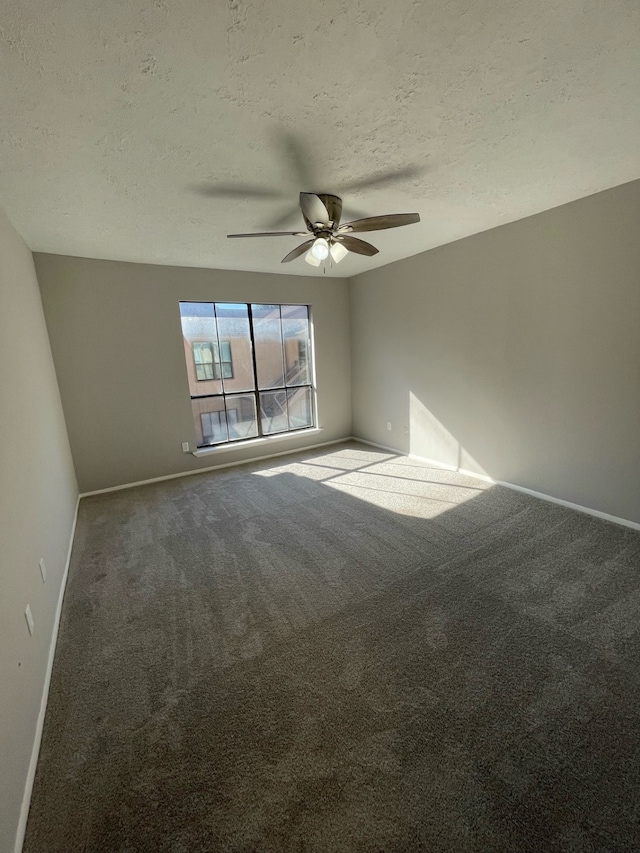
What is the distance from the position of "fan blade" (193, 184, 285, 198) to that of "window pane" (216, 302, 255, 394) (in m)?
2.13

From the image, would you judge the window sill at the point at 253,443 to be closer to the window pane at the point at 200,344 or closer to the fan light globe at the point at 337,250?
the window pane at the point at 200,344

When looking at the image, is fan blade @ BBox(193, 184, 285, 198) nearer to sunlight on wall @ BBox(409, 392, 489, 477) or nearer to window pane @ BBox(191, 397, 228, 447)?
window pane @ BBox(191, 397, 228, 447)

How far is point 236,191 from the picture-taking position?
2.23 m

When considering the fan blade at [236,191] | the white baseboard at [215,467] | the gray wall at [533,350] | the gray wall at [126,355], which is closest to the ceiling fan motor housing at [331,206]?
the fan blade at [236,191]

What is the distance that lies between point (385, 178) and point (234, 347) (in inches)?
112

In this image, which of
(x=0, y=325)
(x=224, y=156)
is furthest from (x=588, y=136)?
(x=0, y=325)

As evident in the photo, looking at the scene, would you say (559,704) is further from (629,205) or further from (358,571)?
(629,205)

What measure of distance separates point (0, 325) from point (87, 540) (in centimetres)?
183

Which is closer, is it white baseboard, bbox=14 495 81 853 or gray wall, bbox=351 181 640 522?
white baseboard, bbox=14 495 81 853

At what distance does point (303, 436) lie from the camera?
5.08 m

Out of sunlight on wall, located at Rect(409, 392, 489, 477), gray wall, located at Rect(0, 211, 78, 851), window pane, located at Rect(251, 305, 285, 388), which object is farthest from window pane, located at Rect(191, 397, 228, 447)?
sunlight on wall, located at Rect(409, 392, 489, 477)

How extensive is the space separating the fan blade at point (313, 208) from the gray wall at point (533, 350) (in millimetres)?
1984

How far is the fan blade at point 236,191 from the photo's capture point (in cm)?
216

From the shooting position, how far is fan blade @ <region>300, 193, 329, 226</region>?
1.91 m
